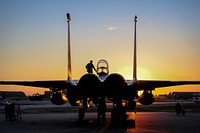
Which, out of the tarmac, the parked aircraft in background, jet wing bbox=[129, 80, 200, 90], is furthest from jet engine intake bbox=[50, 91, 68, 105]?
jet wing bbox=[129, 80, 200, 90]

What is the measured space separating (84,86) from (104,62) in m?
5.91

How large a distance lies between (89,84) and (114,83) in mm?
1181

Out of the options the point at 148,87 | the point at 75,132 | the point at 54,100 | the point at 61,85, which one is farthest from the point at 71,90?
the point at 148,87

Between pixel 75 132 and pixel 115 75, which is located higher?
pixel 115 75

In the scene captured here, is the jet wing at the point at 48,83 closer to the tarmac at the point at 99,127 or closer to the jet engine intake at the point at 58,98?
the jet engine intake at the point at 58,98

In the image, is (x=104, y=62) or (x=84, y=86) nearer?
(x=84, y=86)

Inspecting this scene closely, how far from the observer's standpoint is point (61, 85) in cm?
1891

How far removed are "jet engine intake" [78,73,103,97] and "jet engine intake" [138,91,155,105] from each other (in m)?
4.51

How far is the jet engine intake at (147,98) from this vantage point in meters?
20.4

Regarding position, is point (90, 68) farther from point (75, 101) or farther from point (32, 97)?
point (32, 97)

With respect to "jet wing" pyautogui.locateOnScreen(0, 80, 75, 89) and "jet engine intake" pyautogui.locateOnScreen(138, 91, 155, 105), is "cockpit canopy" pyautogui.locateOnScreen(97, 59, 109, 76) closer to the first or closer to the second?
"jet engine intake" pyautogui.locateOnScreen(138, 91, 155, 105)

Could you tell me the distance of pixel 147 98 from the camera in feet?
67.3

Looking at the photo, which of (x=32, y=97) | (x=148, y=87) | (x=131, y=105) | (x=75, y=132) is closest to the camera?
(x=75, y=132)

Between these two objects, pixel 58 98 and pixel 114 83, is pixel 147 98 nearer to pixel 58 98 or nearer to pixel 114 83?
pixel 114 83
